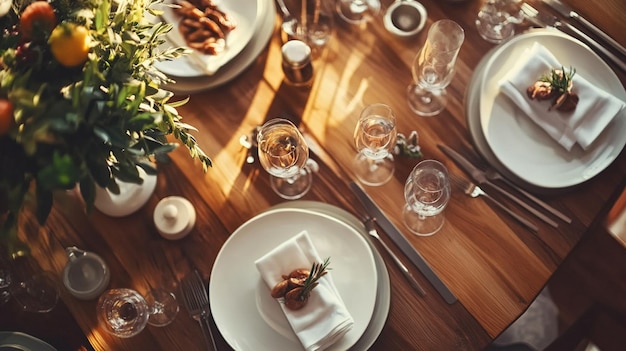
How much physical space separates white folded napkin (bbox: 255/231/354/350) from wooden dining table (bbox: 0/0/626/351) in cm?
10

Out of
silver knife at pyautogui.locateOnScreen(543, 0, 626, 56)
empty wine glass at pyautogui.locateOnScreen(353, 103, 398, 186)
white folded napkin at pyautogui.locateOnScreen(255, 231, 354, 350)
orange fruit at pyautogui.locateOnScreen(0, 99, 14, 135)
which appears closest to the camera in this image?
orange fruit at pyautogui.locateOnScreen(0, 99, 14, 135)

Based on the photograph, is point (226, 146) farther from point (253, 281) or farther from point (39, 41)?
point (39, 41)

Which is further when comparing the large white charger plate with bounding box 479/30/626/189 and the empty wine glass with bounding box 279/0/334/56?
the empty wine glass with bounding box 279/0/334/56

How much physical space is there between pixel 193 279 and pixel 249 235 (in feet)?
0.52

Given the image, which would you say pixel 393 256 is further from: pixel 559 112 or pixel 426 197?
pixel 559 112

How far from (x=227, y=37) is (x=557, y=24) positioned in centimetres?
77

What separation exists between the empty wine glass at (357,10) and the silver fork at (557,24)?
36 cm

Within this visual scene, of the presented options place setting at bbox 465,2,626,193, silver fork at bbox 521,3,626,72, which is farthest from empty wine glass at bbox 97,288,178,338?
silver fork at bbox 521,3,626,72

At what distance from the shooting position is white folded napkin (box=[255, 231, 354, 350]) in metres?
1.18

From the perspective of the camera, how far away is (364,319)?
1219 mm

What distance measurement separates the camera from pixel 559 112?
131 centimetres

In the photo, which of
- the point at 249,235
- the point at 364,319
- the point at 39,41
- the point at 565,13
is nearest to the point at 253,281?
the point at 249,235

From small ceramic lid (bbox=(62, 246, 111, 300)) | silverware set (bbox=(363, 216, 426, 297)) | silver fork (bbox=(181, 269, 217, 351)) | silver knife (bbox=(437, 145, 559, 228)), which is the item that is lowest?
small ceramic lid (bbox=(62, 246, 111, 300))

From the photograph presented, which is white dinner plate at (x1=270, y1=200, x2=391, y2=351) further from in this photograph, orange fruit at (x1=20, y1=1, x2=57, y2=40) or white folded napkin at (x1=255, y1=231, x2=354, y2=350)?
orange fruit at (x1=20, y1=1, x2=57, y2=40)
